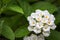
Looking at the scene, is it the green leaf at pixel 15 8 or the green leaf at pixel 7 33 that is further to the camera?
the green leaf at pixel 15 8

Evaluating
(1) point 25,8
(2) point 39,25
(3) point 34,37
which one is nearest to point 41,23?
(2) point 39,25

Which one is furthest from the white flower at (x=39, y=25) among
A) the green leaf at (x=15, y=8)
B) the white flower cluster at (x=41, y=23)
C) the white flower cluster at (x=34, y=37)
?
the green leaf at (x=15, y=8)

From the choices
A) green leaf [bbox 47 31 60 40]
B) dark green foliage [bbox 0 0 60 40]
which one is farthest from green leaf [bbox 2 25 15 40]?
green leaf [bbox 47 31 60 40]

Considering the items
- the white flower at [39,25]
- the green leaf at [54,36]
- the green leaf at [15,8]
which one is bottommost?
the green leaf at [54,36]

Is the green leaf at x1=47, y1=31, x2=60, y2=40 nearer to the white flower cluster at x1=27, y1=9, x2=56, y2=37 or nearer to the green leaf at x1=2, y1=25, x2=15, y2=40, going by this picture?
the white flower cluster at x1=27, y1=9, x2=56, y2=37

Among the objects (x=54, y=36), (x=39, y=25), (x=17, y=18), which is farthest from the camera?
(x=17, y=18)

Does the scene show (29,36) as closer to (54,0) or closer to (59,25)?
(59,25)

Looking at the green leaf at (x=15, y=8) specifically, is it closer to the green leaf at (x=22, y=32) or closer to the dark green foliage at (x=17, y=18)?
the dark green foliage at (x=17, y=18)

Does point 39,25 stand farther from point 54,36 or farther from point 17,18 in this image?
point 17,18

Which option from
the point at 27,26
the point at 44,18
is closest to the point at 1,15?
the point at 27,26
